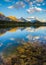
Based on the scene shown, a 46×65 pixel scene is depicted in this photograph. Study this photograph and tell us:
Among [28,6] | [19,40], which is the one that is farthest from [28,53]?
[28,6]

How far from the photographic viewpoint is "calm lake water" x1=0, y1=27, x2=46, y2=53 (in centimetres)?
394

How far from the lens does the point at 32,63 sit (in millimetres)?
3186

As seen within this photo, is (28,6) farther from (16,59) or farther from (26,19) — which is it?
(16,59)

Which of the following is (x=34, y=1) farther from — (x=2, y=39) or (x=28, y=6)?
(x=2, y=39)

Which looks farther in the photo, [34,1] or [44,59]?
[34,1]

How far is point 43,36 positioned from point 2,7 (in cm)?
137

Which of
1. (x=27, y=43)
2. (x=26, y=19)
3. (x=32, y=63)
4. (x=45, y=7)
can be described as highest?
(x=45, y=7)

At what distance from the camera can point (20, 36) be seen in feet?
14.5

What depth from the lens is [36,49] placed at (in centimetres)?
363

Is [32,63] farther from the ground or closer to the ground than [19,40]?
closer to the ground

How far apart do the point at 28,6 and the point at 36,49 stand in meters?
1.19

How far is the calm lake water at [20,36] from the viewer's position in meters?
3.94

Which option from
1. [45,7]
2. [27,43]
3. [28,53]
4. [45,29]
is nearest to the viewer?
[28,53]

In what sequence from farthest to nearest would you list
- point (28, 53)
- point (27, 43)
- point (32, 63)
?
point (27, 43) → point (28, 53) → point (32, 63)
